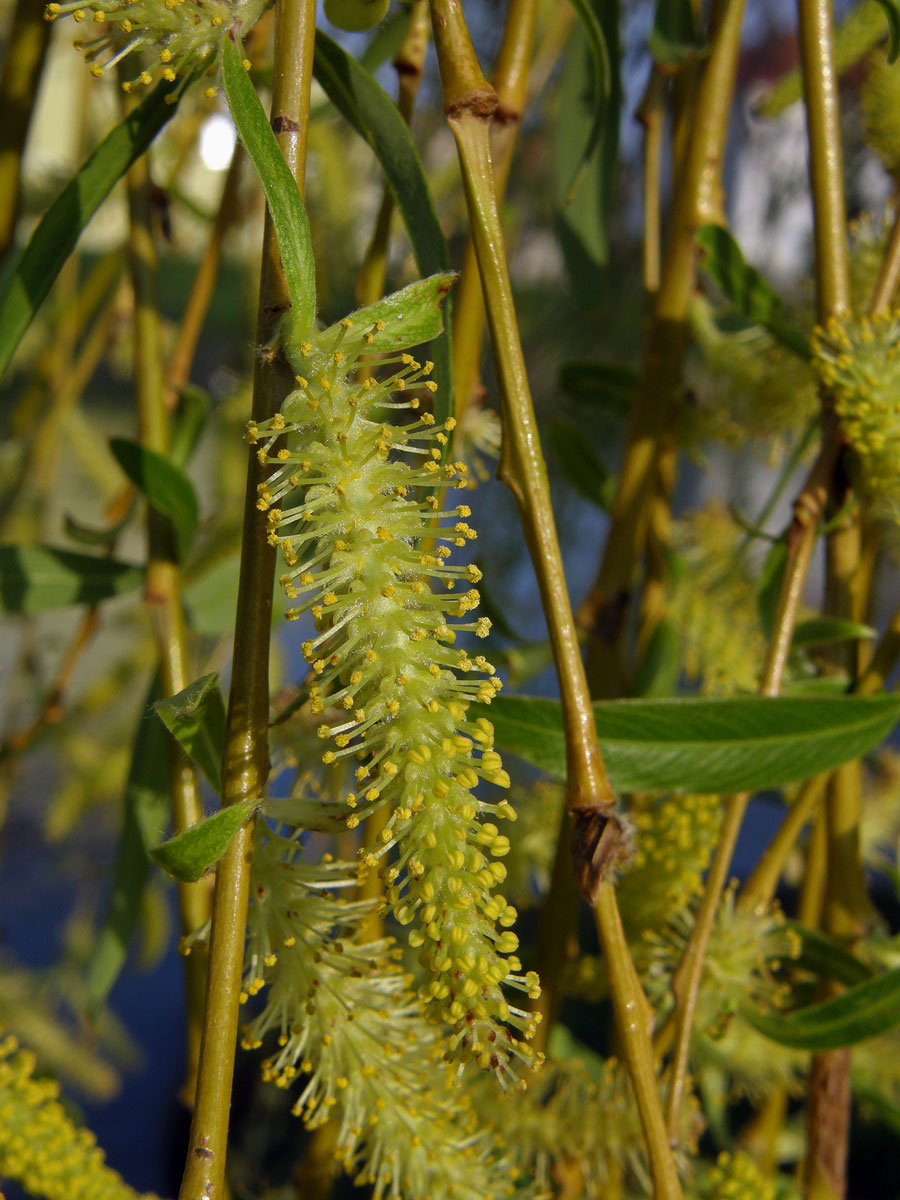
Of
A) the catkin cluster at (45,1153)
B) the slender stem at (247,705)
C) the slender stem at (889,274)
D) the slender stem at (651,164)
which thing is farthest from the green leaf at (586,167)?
the catkin cluster at (45,1153)

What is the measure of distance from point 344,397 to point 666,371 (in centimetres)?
→ 24

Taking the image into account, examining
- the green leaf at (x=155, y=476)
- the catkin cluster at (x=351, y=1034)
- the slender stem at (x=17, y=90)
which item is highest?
the slender stem at (x=17, y=90)

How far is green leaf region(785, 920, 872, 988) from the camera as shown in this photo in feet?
1.24

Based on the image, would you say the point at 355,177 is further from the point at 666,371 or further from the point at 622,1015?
the point at 622,1015

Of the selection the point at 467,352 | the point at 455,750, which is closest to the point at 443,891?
the point at 455,750

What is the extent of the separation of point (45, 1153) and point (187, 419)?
0.28 meters

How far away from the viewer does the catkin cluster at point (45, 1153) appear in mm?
315

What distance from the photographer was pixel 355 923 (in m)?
0.29

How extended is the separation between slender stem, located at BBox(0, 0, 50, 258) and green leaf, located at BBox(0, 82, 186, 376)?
7 cm

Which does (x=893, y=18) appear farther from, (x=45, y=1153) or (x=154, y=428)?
(x=45, y=1153)

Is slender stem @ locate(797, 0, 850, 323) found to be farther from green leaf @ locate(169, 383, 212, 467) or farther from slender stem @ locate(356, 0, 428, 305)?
green leaf @ locate(169, 383, 212, 467)

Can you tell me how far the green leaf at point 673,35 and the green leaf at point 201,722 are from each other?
1.02 feet

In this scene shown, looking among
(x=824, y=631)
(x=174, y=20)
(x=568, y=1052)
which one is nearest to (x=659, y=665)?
(x=824, y=631)

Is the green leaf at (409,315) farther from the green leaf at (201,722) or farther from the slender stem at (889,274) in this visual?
the slender stem at (889,274)
